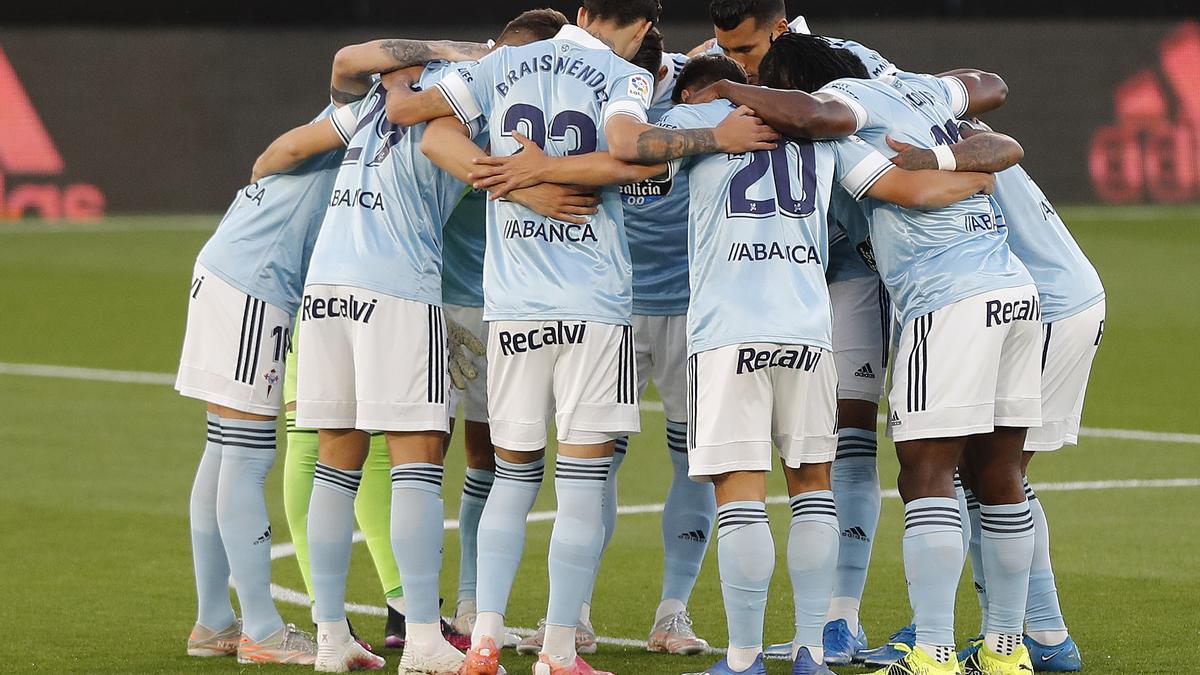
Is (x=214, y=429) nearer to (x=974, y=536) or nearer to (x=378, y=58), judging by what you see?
(x=378, y=58)

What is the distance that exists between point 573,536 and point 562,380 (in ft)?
1.64

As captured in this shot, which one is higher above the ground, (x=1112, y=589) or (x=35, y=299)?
(x=1112, y=589)

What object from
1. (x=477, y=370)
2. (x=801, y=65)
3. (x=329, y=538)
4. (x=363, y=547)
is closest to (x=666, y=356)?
(x=477, y=370)

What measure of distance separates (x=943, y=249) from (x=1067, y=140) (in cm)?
2488

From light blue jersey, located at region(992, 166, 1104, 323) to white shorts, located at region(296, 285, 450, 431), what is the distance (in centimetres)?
199

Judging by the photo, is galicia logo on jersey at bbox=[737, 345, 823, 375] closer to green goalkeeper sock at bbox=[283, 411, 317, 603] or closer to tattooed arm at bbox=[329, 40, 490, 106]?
tattooed arm at bbox=[329, 40, 490, 106]

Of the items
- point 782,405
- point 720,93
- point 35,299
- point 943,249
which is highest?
point 720,93

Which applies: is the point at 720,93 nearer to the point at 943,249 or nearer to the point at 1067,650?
the point at 943,249

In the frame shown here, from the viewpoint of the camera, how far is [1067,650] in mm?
5914

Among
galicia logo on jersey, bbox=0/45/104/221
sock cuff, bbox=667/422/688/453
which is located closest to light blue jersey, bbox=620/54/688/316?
sock cuff, bbox=667/422/688/453

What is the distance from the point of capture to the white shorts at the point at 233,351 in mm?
6191

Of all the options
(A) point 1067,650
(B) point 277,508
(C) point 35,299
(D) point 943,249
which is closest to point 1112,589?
(A) point 1067,650

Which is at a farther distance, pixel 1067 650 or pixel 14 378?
pixel 14 378

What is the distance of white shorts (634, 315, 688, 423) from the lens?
6.57 meters
